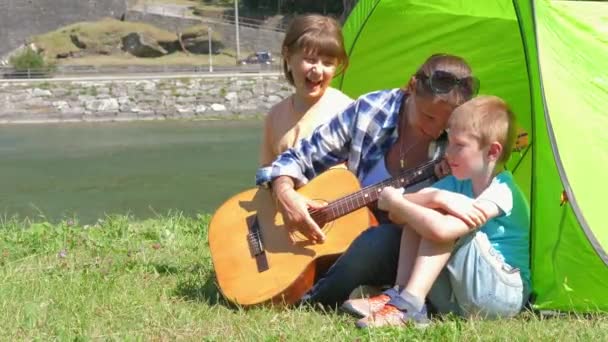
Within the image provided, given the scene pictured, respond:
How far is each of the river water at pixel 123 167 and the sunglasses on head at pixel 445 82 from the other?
488cm

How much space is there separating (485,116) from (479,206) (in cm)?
29

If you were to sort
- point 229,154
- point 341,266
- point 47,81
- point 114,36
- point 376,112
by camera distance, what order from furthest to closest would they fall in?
1. point 114,36
2. point 47,81
3. point 229,154
4. point 376,112
5. point 341,266

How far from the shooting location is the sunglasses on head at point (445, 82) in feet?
10.2

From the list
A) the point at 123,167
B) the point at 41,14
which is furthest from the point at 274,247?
the point at 41,14

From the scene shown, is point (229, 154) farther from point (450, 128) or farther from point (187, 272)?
point (450, 128)

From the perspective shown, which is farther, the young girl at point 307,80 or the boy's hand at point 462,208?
the young girl at point 307,80

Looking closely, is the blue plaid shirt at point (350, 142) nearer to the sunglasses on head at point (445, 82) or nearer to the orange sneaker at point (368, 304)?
the sunglasses on head at point (445, 82)

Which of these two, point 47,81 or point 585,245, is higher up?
point 585,245

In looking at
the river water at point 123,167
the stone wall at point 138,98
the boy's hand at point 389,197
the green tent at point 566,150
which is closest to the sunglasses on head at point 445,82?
the green tent at point 566,150

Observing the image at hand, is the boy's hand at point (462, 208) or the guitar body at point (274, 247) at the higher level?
the boy's hand at point (462, 208)

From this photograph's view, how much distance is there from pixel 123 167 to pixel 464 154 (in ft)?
42.1

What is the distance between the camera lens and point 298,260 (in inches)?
129

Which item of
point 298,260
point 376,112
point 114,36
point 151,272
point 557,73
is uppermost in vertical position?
point 557,73

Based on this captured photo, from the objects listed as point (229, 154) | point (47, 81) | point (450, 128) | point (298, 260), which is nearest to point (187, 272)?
point (298, 260)
